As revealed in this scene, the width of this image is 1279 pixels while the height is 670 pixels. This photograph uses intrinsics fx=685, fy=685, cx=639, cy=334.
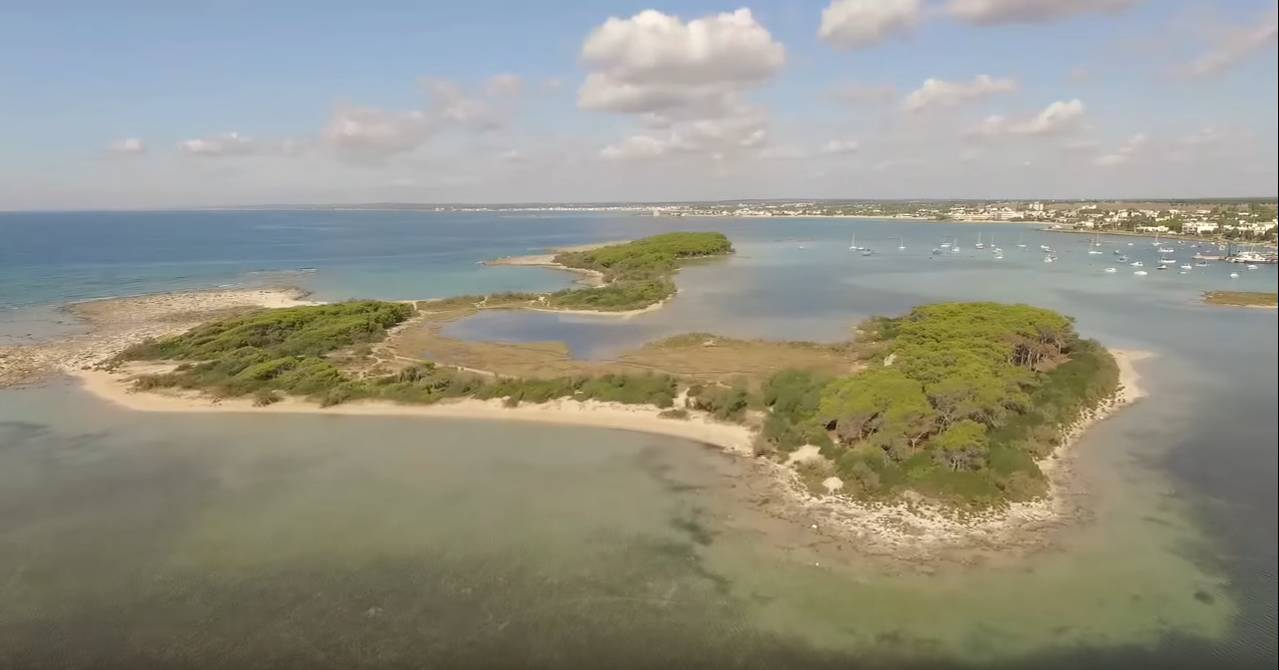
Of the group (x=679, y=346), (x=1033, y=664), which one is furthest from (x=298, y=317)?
(x=1033, y=664)

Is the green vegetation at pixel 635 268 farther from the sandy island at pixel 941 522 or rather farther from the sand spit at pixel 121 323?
the sandy island at pixel 941 522

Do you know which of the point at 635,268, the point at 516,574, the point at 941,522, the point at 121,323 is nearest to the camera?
the point at 516,574

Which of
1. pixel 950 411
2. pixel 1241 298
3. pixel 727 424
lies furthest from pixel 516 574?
pixel 1241 298

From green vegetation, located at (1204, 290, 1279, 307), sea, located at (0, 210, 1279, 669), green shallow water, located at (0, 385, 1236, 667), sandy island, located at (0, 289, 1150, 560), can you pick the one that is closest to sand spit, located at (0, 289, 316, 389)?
sandy island, located at (0, 289, 1150, 560)

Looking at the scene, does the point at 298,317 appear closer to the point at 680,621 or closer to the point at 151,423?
the point at 151,423

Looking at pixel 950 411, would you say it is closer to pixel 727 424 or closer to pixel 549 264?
pixel 727 424

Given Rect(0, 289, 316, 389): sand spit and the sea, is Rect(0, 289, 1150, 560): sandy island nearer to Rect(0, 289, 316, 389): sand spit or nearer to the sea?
Rect(0, 289, 316, 389): sand spit

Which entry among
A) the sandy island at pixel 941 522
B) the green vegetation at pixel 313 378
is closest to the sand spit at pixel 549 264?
the green vegetation at pixel 313 378

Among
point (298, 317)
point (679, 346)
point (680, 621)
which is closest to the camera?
point (680, 621)
